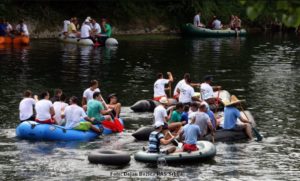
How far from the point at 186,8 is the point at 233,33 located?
5008 millimetres

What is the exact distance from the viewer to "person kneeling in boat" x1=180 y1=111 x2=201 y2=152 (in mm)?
20547

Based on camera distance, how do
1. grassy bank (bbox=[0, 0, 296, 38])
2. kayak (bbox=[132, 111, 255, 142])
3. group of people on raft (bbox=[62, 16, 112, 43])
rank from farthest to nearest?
grassy bank (bbox=[0, 0, 296, 38]) < group of people on raft (bbox=[62, 16, 112, 43]) < kayak (bbox=[132, 111, 255, 142])

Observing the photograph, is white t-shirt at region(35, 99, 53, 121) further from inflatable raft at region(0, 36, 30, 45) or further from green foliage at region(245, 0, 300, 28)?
inflatable raft at region(0, 36, 30, 45)

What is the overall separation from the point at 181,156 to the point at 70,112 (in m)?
4.74

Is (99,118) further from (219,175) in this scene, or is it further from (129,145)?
(219,175)

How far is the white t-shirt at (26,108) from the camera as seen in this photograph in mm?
24562

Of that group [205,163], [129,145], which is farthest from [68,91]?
[205,163]

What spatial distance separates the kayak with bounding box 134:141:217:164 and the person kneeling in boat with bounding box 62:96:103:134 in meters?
3.43

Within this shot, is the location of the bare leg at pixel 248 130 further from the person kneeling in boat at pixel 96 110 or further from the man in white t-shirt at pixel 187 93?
the person kneeling in boat at pixel 96 110

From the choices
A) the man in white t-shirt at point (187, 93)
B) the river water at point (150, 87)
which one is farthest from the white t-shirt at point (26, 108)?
the man in white t-shirt at point (187, 93)

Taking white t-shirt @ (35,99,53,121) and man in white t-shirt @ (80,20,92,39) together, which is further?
man in white t-shirt @ (80,20,92,39)

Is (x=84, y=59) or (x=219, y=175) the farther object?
(x=84, y=59)

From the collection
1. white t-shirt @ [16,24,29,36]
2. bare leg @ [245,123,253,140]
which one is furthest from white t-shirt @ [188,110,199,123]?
white t-shirt @ [16,24,29,36]

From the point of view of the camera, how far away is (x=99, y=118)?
979 inches
